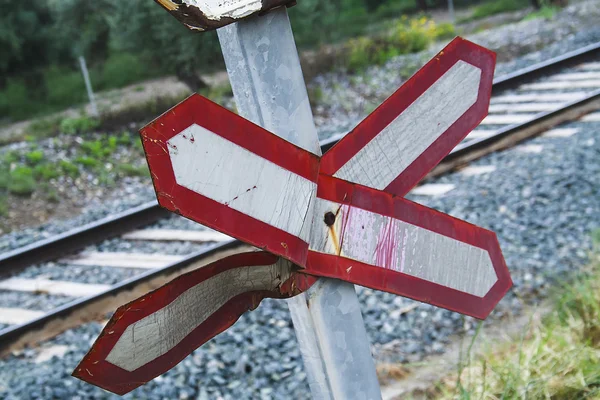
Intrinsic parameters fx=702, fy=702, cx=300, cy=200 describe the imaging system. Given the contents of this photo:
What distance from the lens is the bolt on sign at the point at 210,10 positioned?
3.81 feet

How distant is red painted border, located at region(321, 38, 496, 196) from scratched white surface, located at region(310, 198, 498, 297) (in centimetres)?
8

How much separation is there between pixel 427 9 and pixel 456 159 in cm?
1639

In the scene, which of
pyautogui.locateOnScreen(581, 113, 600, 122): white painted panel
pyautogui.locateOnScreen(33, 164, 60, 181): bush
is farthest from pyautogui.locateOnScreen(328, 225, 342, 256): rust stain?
pyautogui.locateOnScreen(33, 164, 60, 181): bush

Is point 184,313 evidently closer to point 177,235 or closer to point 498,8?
point 177,235

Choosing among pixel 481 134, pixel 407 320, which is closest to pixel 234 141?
pixel 407 320

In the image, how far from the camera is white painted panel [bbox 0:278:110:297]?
4.70 meters

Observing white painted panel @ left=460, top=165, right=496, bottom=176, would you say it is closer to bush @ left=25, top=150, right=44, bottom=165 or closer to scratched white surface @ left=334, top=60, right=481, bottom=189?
scratched white surface @ left=334, top=60, right=481, bottom=189

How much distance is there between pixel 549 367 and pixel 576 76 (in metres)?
6.55

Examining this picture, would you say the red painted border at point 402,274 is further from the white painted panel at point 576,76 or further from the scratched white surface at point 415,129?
the white painted panel at point 576,76

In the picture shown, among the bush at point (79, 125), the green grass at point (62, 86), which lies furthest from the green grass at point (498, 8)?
the bush at point (79, 125)

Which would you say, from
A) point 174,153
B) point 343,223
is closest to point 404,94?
point 343,223

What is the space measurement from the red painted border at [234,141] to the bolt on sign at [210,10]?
143 millimetres

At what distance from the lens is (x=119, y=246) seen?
18.0ft

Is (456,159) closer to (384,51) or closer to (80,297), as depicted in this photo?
(80,297)
